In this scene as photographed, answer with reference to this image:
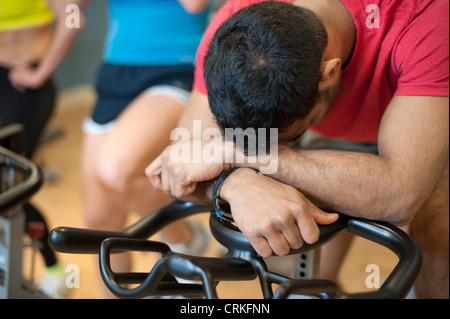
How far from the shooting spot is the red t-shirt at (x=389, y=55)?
1063 millimetres

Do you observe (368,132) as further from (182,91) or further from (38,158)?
(38,158)

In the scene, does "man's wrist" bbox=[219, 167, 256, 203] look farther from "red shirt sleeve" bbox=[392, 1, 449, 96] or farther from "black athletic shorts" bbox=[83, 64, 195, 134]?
"black athletic shorts" bbox=[83, 64, 195, 134]

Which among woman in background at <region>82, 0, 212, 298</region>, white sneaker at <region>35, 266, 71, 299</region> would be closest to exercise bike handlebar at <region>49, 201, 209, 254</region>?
woman in background at <region>82, 0, 212, 298</region>

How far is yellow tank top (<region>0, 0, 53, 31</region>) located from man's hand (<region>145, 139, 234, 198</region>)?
1349 mm

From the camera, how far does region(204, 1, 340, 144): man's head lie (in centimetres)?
92

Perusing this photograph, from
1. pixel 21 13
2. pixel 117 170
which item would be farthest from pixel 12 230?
pixel 21 13

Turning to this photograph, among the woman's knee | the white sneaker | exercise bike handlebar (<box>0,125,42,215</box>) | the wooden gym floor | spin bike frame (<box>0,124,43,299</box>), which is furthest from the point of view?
the wooden gym floor

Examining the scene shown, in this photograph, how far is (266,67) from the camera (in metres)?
0.92

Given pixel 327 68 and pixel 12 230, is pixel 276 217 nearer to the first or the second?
pixel 327 68

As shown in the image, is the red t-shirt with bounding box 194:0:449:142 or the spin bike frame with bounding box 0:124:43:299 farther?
the spin bike frame with bounding box 0:124:43:299

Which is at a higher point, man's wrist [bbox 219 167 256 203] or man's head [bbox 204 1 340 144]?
man's head [bbox 204 1 340 144]
